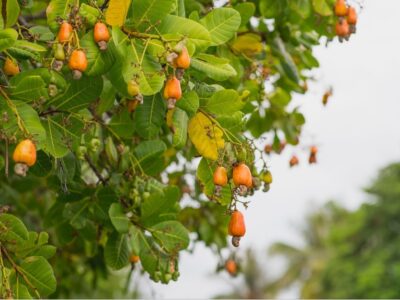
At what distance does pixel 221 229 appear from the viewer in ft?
12.3

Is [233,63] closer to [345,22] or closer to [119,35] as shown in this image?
[345,22]

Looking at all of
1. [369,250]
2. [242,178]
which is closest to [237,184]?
[242,178]

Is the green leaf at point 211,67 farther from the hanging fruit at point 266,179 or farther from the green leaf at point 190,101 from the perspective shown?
the hanging fruit at point 266,179

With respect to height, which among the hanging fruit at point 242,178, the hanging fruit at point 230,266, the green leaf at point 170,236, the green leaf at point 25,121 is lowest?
the hanging fruit at point 230,266

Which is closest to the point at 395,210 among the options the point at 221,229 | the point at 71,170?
the point at 221,229

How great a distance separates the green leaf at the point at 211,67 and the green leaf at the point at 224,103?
0.08 m

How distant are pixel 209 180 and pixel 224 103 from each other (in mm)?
247

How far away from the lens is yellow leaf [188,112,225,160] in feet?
7.38

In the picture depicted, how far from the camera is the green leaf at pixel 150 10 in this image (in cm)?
204

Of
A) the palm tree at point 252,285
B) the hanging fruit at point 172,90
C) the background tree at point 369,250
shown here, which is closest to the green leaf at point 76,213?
the hanging fruit at point 172,90

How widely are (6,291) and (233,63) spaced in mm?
1257

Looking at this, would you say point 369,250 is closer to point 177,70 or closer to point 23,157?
point 177,70

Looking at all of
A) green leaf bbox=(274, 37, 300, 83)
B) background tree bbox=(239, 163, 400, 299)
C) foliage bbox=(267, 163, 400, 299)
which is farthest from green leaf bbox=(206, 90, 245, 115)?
foliage bbox=(267, 163, 400, 299)

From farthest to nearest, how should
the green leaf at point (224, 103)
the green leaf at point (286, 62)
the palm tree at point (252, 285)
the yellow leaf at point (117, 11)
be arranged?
the palm tree at point (252, 285) < the green leaf at point (286, 62) < the green leaf at point (224, 103) < the yellow leaf at point (117, 11)
